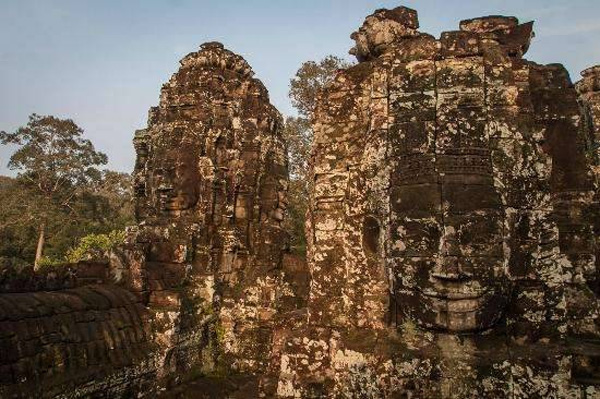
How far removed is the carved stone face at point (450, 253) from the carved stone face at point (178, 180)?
649 cm

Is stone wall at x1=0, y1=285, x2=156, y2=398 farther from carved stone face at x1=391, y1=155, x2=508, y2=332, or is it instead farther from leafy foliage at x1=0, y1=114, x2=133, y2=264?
leafy foliage at x1=0, y1=114, x2=133, y2=264

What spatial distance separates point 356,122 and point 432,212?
1.39m

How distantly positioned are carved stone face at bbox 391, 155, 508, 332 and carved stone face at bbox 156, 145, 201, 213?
6494mm

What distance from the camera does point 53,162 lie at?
26688mm

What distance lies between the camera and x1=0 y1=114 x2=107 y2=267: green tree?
26047 mm

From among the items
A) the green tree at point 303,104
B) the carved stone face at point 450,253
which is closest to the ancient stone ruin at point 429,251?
the carved stone face at point 450,253

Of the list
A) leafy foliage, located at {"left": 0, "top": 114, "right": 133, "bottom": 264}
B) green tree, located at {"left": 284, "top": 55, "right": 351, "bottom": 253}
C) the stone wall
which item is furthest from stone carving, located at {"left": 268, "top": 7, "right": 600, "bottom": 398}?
leafy foliage, located at {"left": 0, "top": 114, "right": 133, "bottom": 264}

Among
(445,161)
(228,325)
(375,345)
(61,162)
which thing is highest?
(61,162)

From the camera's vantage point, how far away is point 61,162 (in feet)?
88.2

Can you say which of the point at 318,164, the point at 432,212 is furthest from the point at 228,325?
the point at 432,212

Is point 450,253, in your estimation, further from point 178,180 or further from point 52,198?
point 52,198

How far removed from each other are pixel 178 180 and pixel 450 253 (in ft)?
23.2

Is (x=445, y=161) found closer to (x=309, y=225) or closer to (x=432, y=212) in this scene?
(x=432, y=212)

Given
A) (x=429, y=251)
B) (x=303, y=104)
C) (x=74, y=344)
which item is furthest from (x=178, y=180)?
(x=303, y=104)
